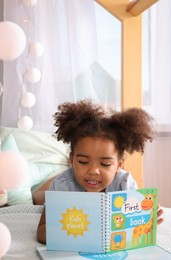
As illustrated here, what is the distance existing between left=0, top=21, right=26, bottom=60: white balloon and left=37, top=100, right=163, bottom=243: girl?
565 mm

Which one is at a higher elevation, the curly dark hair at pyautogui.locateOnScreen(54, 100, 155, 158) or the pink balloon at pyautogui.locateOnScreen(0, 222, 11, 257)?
the curly dark hair at pyautogui.locateOnScreen(54, 100, 155, 158)

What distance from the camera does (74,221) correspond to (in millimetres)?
851

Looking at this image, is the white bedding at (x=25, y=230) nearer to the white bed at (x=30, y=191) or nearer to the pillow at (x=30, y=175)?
the white bed at (x=30, y=191)

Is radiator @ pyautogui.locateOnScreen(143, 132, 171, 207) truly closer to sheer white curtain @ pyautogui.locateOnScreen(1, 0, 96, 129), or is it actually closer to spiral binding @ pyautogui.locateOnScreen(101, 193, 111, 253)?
sheer white curtain @ pyautogui.locateOnScreen(1, 0, 96, 129)

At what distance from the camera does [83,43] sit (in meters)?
2.00

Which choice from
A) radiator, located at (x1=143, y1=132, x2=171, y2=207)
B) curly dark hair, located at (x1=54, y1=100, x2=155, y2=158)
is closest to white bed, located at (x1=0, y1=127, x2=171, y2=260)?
curly dark hair, located at (x1=54, y1=100, x2=155, y2=158)

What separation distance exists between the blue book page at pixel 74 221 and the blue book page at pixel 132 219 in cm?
3

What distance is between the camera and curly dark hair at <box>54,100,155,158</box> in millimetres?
1122

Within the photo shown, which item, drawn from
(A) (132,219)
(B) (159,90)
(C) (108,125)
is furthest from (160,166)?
(A) (132,219)

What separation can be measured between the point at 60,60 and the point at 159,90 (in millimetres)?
513

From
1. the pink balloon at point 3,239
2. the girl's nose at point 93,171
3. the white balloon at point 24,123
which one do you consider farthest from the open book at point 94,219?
the white balloon at point 24,123

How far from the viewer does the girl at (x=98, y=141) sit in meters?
1.04

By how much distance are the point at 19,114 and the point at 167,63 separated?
0.79 metres

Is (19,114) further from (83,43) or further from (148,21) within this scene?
(148,21)
